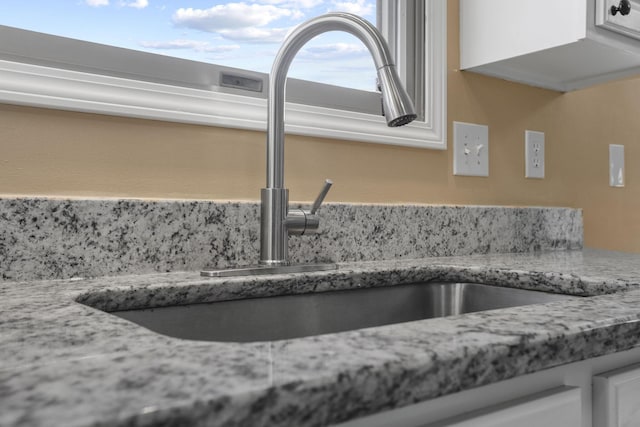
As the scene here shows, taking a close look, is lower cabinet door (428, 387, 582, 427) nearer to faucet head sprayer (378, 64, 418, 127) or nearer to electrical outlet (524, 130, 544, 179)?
faucet head sprayer (378, 64, 418, 127)

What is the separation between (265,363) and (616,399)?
0.33 meters

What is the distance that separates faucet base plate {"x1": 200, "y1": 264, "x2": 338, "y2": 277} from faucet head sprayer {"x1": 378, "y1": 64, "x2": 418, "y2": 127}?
25cm

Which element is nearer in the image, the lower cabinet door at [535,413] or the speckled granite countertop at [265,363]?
the speckled granite countertop at [265,363]

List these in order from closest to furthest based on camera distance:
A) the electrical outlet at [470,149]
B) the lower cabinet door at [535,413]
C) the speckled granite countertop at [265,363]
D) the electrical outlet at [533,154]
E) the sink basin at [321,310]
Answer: the speckled granite countertop at [265,363], the lower cabinet door at [535,413], the sink basin at [321,310], the electrical outlet at [470,149], the electrical outlet at [533,154]

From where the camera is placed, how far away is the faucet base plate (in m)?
0.80

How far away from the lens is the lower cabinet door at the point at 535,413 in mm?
398

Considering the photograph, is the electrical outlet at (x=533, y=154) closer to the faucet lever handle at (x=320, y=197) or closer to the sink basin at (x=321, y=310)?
the sink basin at (x=321, y=310)

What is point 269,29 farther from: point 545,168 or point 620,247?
point 620,247

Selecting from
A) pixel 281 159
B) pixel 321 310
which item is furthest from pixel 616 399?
pixel 281 159

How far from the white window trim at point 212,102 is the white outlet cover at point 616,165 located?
2.41 feet

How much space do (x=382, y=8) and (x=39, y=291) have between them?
3.11 feet

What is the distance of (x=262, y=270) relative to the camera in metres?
0.83

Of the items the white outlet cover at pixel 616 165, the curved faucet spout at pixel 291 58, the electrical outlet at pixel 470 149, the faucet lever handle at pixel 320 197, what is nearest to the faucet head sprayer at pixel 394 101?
the curved faucet spout at pixel 291 58

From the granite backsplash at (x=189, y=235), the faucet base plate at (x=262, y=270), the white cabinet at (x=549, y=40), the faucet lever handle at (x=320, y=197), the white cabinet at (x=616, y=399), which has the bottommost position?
the white cabinet at (x=616, y=399)
